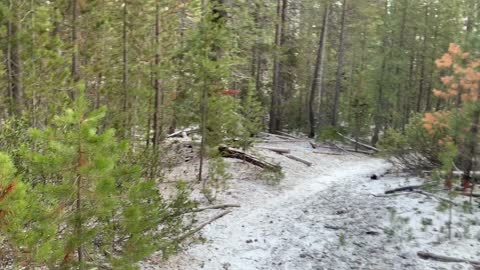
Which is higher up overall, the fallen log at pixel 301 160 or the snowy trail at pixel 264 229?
the fallen log at pixel 301 160

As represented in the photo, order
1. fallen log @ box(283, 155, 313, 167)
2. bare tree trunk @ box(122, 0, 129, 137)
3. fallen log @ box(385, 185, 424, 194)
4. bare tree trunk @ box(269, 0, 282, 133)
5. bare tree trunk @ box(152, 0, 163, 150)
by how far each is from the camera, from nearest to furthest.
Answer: fallen log @ box(385, 185, 424, 194), bare tree trunk @ box(122, 0, 129, 137), bare tree trunk @ box(152, 0, 163, 150), fallen log @ box(283, 155, 313, 167), bare tree trunk @ box(269, 0, 282, 133)

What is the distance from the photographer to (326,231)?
29.5ft

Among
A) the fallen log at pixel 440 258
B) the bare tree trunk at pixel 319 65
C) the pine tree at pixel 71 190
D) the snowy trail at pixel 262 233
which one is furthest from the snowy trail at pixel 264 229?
the bare tree trunk at pixel 319 65

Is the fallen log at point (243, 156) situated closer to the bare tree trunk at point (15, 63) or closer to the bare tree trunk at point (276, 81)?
the bare tree trunk at point (15, 63)

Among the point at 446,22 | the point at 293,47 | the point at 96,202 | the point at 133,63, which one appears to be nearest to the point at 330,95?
the point at 293,47

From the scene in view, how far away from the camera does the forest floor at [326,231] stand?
295 inches

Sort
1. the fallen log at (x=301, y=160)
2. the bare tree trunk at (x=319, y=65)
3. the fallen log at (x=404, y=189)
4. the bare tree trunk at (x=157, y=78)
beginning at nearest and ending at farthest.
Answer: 1. the fallen log at (x=404, y=189)
2. the bare tree trunk at (x=157, y=78)
3. the fallen log at (x=301, y=160)
4. the bare tree trunk at (x=319, y=65)

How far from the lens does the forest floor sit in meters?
7.49

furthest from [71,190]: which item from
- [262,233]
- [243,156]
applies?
[243,156]

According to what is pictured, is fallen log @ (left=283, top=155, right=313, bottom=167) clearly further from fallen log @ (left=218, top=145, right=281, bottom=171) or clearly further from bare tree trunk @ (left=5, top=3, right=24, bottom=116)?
bare tree trunk @ (left=5, top=3, right=24, bottom=116)

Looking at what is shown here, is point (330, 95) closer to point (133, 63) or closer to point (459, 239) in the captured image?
point (133, 63)

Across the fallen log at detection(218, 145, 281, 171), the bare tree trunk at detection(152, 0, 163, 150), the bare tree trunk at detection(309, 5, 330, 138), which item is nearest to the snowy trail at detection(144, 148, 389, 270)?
the fallen log at detection(218, 145, 281, 171)

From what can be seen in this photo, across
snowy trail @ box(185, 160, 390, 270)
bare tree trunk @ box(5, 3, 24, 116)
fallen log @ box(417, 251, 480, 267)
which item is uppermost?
bare tree trunk @ box(5, 3, 24, 116)

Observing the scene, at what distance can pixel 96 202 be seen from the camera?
4.65 m
